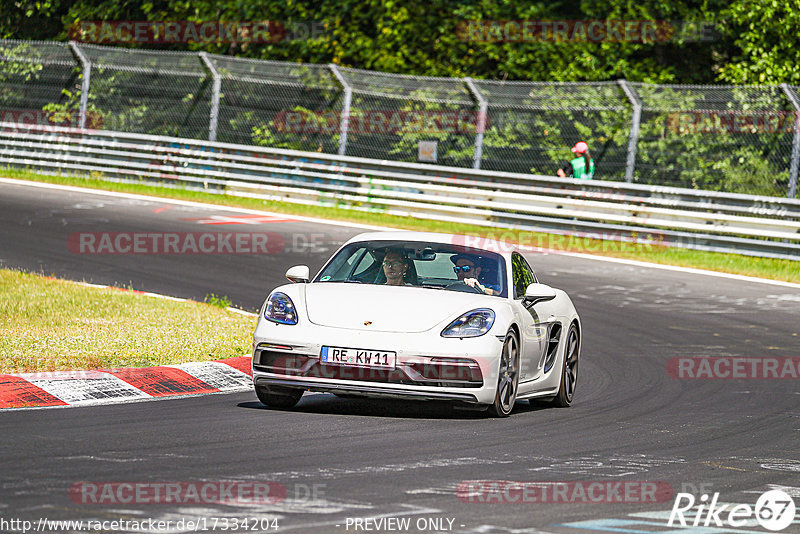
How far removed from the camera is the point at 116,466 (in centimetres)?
625

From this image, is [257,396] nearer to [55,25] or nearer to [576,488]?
[576,488]

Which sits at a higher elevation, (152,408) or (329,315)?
(329,315)

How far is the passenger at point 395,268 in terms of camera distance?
9.48m

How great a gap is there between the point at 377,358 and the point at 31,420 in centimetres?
208

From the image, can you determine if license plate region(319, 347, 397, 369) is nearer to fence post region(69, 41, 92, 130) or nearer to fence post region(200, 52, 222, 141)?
fence post region(200, 52, 222, 141)

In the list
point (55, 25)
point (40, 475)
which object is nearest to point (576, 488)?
point (40, 475)

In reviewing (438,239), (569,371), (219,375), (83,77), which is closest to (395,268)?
(438,239)

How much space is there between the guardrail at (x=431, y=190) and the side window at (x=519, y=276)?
38.1 feet
